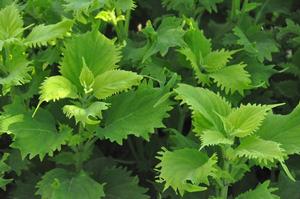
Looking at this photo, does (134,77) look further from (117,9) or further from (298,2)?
(298,2)

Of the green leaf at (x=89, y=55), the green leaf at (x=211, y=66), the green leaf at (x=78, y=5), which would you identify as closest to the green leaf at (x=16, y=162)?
the green leaf at (x=89, y=55)

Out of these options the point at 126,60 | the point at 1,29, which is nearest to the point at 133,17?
the point at 126,60

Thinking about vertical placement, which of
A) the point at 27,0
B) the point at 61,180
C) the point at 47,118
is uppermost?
the point at 27,0

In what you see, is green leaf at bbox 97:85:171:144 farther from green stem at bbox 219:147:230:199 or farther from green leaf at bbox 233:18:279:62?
green leaf at bbox 233:18:279:62

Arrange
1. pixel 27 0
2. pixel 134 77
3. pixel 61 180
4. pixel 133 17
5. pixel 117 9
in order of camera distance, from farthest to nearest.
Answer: pixel 133 17, pixel 27 0, pixel 117 9, pixel 61 180, pixel 134 77

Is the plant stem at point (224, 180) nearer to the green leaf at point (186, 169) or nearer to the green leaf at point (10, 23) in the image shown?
the green leaf at point (186, 169)

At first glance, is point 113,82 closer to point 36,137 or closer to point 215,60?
point 36,137
